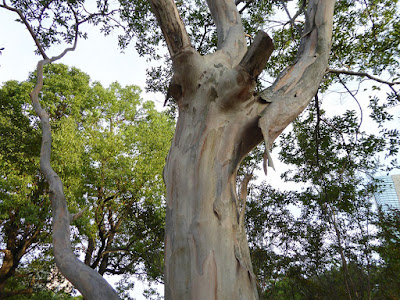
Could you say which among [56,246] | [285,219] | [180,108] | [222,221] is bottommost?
[222,221]

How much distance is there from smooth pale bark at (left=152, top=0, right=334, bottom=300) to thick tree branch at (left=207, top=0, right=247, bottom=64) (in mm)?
369

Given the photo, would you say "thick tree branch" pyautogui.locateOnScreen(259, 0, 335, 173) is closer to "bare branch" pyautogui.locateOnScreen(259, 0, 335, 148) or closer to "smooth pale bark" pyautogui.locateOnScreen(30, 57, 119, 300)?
"bare branch" pyautogui.locateOnScreen(259, 0, 335, 148)

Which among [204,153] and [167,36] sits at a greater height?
[167,36]

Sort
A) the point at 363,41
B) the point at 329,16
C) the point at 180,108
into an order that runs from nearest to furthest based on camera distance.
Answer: the point at 180,108
the point at 329,16
the point at 363,41

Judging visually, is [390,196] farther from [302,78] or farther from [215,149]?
[215,149]

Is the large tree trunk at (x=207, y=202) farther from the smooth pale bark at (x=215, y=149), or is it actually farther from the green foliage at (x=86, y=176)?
A: the green foliage at (x=86, y=176)

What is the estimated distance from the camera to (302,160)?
23.1 feet

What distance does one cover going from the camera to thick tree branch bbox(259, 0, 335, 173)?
1.86 meters

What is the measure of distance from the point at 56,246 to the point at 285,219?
7.18m

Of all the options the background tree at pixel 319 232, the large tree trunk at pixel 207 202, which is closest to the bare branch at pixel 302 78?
the large tree trunk at pixel 207 202

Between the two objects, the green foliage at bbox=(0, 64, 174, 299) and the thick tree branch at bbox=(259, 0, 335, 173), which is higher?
the green foliage at bbox=(0, 64, 174, 299)

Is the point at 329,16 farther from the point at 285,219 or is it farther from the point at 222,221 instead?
the point at 285,219

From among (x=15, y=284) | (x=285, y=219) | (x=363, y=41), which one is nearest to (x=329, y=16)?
(x=363, y=41)

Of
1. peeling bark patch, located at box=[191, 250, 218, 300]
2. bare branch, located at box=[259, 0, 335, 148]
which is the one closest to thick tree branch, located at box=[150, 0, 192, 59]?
bare branch, located at box=[259, 0, 335, 148]
